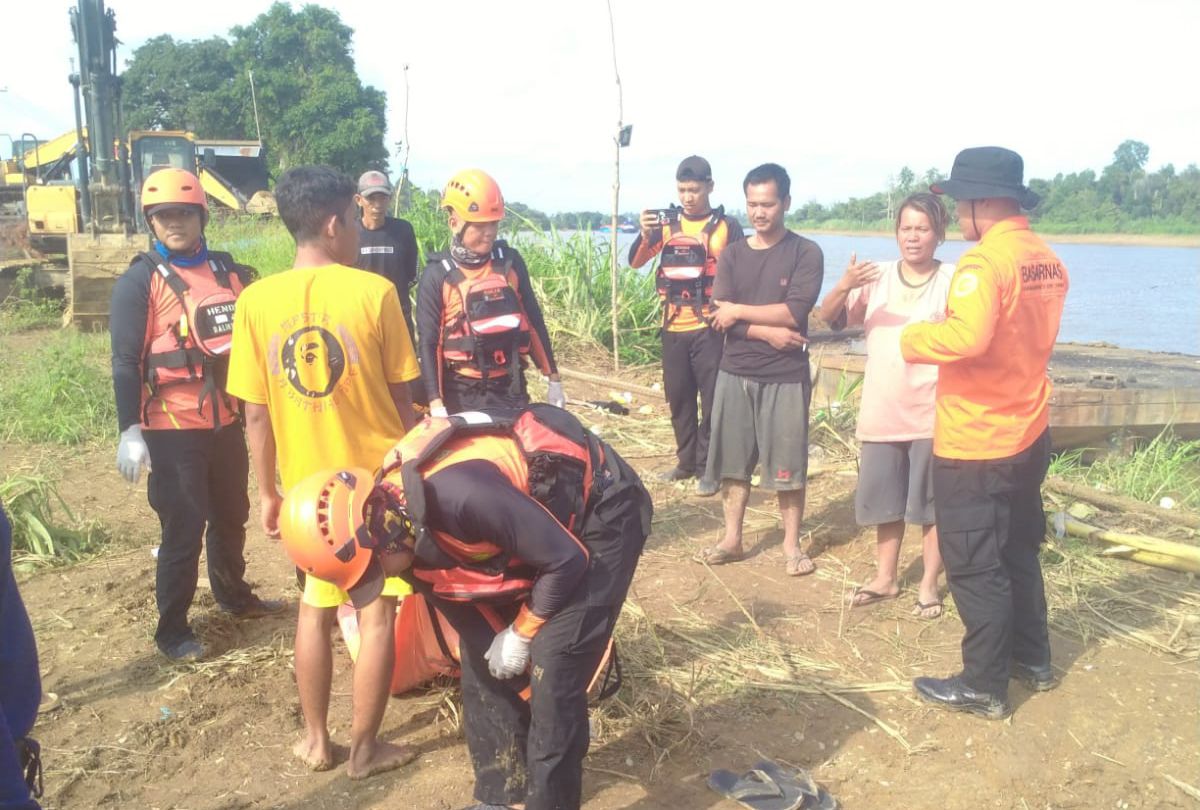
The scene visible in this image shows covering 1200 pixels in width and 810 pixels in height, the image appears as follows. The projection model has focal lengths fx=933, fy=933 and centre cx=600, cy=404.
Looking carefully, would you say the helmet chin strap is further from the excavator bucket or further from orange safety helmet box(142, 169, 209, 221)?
the excavator bucket

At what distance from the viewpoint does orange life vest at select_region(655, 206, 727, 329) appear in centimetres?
618

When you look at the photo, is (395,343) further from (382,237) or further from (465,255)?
(382,237)

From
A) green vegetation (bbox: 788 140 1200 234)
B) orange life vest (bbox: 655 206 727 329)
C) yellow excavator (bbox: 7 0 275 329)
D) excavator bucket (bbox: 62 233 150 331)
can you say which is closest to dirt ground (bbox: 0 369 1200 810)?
orange life vest (bbox: 655 206 727 329)

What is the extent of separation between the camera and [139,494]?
6105 millimetres

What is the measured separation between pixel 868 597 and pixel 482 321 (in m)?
2.27

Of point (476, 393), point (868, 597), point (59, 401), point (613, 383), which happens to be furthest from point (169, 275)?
point (613, 383)

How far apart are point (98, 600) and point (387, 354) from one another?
2.50m

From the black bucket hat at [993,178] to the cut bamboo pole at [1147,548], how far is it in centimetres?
248

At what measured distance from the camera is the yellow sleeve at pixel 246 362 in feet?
9.73

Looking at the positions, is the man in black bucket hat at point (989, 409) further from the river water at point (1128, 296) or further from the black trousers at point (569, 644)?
the river water at point (1128, 296)

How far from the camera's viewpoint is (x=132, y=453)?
11.6 feet

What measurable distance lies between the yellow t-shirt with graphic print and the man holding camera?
130 inches

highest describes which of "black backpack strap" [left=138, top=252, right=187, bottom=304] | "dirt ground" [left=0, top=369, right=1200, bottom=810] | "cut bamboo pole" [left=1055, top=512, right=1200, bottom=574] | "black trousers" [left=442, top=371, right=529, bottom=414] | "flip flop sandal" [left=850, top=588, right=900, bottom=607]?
"black backpack strap" [left=138, top=252, right=187, bottom=304]

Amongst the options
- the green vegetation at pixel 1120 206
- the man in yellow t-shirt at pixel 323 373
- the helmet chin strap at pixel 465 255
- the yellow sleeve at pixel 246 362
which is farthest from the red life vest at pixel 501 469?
the green vegetation at pixel 1120 206
